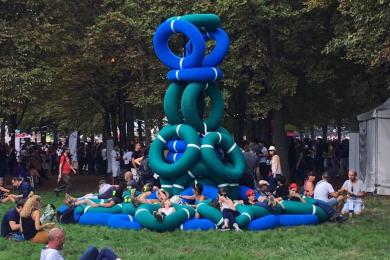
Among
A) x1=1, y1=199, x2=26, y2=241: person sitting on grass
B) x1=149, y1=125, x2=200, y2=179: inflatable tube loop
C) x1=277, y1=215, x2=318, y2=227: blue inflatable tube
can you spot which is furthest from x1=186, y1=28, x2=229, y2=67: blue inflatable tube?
x1=1, y1=199, x2=26, y2=241: person sitting on grass

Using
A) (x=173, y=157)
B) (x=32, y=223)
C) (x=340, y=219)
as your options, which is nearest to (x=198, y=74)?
(x=173, y=157)

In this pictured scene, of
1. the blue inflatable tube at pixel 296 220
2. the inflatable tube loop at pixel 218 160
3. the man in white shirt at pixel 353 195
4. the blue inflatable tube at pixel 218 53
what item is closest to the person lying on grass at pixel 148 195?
the inflatable tube loop at pixel 218 160

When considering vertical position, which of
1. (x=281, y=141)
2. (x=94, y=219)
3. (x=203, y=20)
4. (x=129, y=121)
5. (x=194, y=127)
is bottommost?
(x=94, y=219)

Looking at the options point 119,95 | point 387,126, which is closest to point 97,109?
point 119,95

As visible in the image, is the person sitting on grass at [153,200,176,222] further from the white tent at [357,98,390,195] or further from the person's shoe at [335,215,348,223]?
the white tent at [357,98,390,195]

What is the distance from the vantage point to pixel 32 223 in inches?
520

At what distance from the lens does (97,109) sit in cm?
4169

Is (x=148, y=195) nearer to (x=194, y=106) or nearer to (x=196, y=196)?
(x=196, y=196)

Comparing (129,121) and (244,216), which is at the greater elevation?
(129,121)

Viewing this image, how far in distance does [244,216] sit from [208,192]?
199cm

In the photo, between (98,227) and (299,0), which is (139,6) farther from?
(98,227)

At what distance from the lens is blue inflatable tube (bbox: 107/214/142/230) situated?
1555 cm

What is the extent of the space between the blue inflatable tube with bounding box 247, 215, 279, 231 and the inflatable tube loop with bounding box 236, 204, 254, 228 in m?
0.12

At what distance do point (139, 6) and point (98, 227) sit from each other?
15965 millimetres
